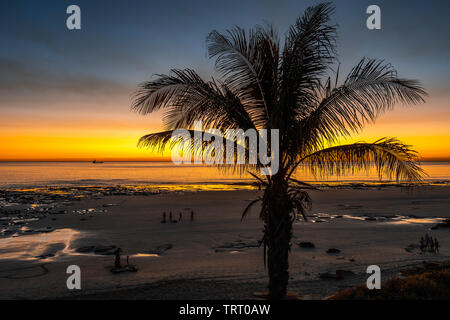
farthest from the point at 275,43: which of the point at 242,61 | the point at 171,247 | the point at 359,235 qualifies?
the point at 359,235

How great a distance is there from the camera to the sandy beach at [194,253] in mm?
11289

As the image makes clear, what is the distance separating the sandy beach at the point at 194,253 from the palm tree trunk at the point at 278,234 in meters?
2.51

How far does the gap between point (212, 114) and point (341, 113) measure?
3156 millimetres

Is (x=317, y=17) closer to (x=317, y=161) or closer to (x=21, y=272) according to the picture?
(x=317, y=161)

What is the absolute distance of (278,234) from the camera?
8070mm

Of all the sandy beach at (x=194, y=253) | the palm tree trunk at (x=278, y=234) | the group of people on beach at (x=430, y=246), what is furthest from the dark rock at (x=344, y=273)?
the group of people on beach at (x=430, y=246)

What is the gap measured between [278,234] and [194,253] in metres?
8.82

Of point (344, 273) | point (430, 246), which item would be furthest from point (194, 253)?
point (430, 246)

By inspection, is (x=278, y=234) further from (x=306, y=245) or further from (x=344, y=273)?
(x=306, y=245)

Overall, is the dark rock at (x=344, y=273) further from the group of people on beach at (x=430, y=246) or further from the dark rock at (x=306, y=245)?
the group of people on beach at (x=430, y=246)

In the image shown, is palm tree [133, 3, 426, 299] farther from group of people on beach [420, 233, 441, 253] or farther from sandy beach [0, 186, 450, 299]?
group of people on beach [420, 233, 441, 253]

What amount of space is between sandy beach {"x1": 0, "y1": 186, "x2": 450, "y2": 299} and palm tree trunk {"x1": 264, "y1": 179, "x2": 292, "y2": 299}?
8.25ft

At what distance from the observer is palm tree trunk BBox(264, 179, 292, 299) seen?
7930 millimetres

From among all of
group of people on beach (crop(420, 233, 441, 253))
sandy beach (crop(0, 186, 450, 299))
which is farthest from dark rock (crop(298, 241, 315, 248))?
group of people on beach (crop(420, 233, 441, 253))
